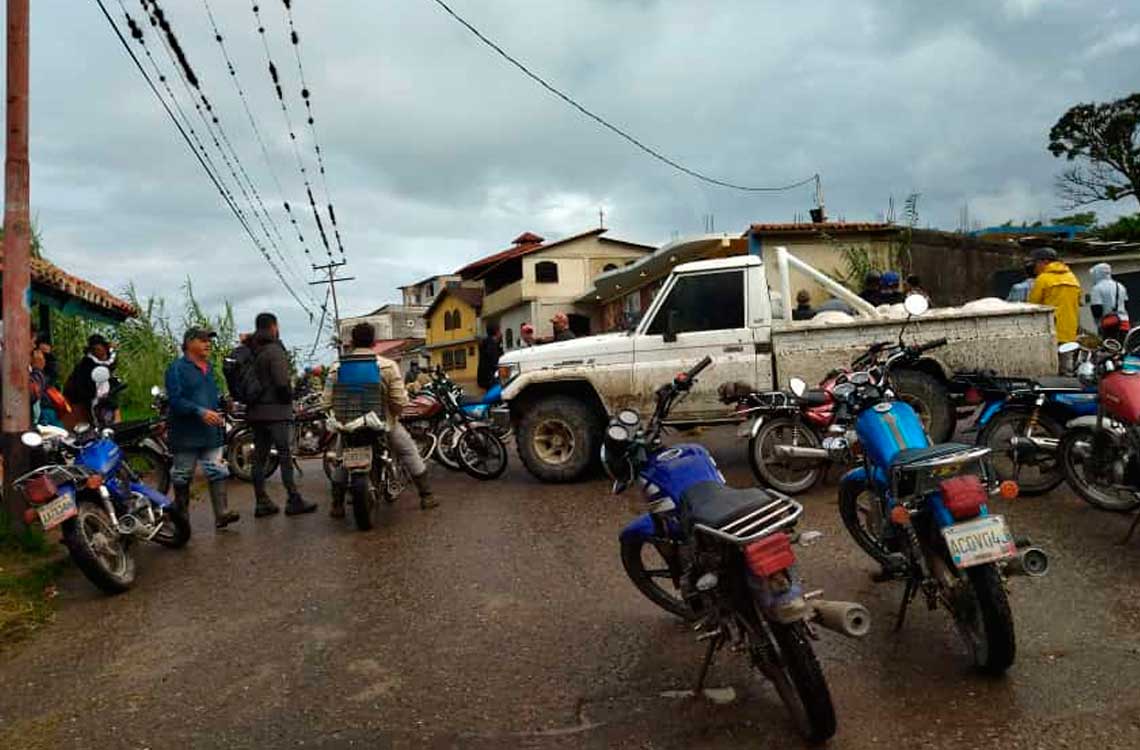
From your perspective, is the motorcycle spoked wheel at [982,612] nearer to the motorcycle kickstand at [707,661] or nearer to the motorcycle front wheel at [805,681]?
the motorcycle front wheel at [805,681]

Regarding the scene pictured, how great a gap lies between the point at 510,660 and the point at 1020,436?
4.08m

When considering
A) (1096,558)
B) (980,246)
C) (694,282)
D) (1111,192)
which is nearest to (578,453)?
(694,282)

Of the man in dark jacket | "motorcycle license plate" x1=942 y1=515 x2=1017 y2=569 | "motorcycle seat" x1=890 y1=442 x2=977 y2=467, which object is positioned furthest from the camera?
the man in dark jacket

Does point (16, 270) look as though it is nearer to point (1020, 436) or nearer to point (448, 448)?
point (448, 448)

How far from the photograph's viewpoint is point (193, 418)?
271 inches

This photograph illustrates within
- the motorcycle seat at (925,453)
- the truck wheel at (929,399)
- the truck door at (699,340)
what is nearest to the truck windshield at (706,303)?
the truck door at (699,340)

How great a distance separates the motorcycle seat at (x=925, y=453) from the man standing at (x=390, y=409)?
14.8 ft

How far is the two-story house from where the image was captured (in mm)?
39656

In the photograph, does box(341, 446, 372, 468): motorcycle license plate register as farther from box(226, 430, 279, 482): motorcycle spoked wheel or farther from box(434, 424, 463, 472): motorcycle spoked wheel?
box(226, 430, 279, 482): motorcycle spoked wheel

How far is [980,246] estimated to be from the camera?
806 inches

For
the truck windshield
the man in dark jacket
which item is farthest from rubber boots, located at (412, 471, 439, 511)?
the truck windshield

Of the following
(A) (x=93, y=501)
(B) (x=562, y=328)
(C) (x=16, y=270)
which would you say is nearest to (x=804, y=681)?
(A) (x=93, y=501)

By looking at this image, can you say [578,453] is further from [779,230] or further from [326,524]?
[779,230]

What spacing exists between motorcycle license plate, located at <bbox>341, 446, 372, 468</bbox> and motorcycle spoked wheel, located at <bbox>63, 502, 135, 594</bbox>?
1621 millimetres
